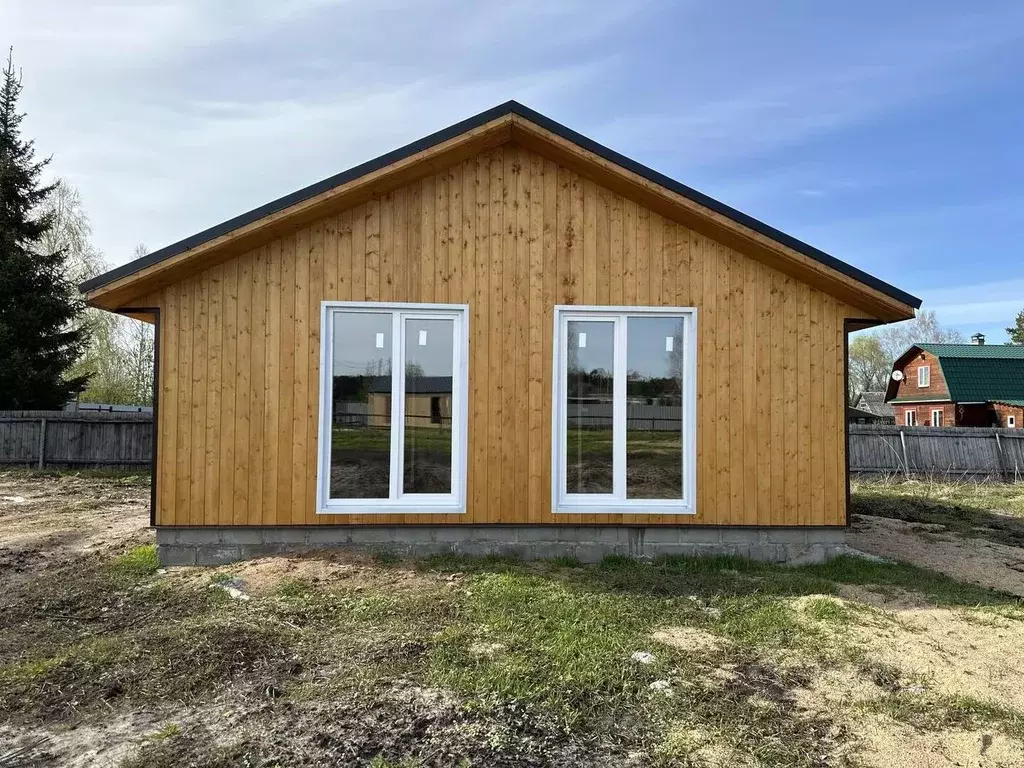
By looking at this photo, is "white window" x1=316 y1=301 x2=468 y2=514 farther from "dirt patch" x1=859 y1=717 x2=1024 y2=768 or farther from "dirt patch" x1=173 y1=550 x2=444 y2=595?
"dirt patch" x1=859 y1=717 x2=1024 y2=768

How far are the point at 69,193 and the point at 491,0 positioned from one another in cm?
2382

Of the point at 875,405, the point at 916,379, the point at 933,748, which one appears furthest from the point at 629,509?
the point at 875,405

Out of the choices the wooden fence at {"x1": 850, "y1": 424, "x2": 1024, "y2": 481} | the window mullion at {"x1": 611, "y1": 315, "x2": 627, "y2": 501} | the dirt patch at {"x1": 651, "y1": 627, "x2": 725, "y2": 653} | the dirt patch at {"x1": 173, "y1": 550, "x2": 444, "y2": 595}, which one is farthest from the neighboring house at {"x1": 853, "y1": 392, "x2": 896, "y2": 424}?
the dirt patch at {"x1": 173, "y1": 550, "x2": 444, "y2": 595}

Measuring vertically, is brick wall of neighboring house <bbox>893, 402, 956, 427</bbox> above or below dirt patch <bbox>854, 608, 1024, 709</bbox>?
above

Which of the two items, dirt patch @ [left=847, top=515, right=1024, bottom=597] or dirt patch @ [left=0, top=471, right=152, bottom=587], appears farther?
dirt patch @ [left=0, top=471, right=152, bottom=587]

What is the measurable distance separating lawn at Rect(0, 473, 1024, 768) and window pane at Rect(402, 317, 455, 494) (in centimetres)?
82

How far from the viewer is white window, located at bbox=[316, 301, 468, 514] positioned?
6.21 meters

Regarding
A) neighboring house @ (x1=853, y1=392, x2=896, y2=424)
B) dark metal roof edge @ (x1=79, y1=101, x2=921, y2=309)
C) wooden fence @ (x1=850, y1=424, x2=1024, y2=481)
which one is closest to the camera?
dark metal roof edge @ (x1=79, y1=101, x2=921, y2=309)

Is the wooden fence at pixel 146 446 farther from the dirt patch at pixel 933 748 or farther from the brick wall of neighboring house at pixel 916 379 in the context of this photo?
the brick wall of neighboring house at pixel 916 379

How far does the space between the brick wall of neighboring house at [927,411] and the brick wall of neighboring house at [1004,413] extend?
1519 mm

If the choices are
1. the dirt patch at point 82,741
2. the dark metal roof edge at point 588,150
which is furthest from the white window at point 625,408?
the dirt patch at point 82,741

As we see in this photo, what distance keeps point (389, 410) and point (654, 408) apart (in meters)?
2.72

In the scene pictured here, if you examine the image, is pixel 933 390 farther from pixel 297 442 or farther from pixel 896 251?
pixel 297 442

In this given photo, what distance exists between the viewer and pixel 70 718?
3176mm
